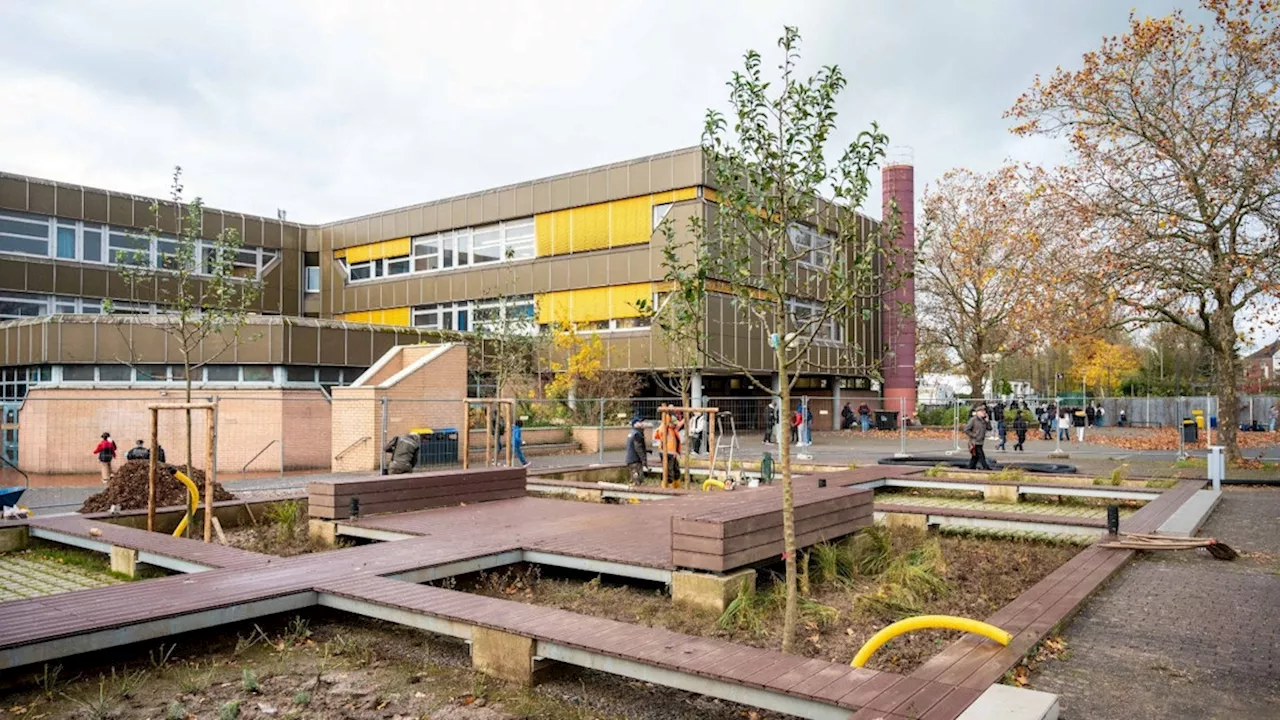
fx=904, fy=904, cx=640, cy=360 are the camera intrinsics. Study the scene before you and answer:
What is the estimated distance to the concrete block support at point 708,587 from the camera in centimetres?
746

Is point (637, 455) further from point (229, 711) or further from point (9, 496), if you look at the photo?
point (229, 711)

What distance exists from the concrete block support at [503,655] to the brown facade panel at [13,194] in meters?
38.1

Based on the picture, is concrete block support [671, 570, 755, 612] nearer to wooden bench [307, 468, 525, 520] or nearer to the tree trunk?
the tree trunk

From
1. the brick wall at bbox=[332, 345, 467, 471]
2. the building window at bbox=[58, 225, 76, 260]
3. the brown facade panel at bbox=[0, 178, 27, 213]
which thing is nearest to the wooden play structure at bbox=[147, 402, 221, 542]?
the brick wall at bbox=[332, 345, 467, 471]

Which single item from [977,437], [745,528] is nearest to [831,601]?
[745,528]

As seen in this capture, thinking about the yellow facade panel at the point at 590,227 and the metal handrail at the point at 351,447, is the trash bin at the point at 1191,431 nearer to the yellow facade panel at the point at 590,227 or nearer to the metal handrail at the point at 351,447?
the yellow facade panel at the point at 590,227

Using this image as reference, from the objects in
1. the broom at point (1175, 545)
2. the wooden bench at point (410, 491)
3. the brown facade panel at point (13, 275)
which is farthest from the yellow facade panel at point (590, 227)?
the broom at point (1175, 545)

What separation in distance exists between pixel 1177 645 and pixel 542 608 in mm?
4499

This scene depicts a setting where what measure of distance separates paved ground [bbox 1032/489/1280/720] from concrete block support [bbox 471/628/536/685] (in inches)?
121

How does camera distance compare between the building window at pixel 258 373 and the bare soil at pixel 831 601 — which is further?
the building window at pixel 258 373

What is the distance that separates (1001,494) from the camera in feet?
52.8

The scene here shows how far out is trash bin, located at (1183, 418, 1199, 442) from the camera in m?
34.2

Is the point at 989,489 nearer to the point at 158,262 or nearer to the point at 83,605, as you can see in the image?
the point at 83,605

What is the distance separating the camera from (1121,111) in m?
21.8
